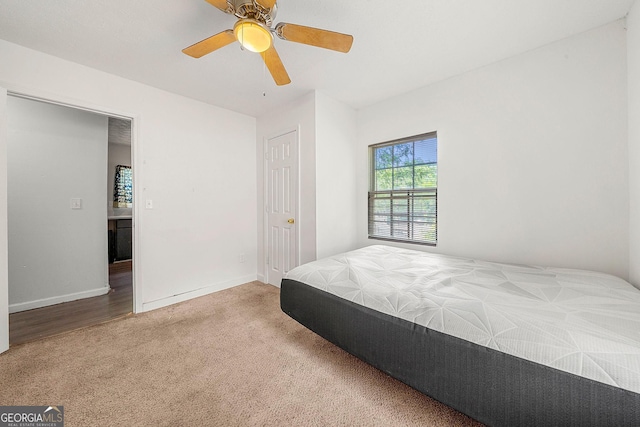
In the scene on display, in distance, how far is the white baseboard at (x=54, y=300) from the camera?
2531mm

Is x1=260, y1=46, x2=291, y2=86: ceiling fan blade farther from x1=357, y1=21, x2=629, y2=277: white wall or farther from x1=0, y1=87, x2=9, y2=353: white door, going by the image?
x1=0, y1=87, x2=9, y2=353: white door

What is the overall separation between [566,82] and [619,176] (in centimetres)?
86

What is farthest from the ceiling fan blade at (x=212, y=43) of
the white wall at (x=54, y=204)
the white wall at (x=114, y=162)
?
the white wall at (x=114, y=162)

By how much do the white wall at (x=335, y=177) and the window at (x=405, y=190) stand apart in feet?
1.03

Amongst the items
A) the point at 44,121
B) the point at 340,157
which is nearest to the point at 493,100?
the point at 340,157

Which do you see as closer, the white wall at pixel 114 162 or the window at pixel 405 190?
the window at pixel 405 190

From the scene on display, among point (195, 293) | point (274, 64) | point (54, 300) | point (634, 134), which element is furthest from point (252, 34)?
point (54, 300)

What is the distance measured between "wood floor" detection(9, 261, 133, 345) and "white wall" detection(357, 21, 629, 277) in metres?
3.82

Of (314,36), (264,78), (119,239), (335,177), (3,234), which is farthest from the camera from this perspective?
(119,239)

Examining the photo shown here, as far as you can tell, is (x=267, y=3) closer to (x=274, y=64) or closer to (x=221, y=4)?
(x=221, y=4)

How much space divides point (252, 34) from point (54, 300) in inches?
148

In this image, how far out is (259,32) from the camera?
1.35 m

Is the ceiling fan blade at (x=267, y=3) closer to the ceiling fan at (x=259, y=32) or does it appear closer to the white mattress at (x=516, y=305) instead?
the ceiling fan at (x=259, y=32)

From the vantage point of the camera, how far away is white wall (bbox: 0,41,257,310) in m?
2.14
